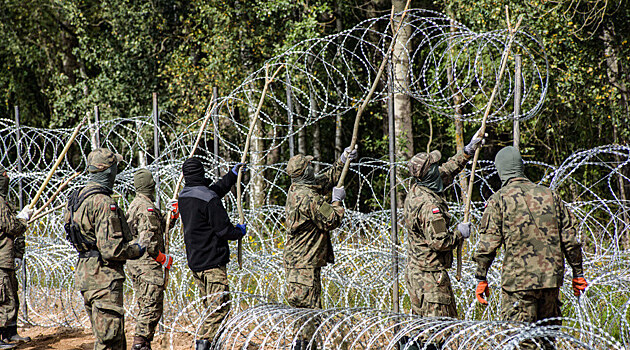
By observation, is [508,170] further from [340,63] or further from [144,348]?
[340,63]

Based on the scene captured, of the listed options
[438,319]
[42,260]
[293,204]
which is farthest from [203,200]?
[42,260]

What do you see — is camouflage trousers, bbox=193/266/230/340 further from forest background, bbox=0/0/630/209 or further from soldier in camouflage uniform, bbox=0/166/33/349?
forest background, bbox=0/0/630/209

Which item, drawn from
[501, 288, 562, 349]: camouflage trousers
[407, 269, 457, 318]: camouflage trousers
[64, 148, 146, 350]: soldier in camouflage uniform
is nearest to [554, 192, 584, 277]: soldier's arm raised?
[501, 288, 562, 349]: camouflage trousers

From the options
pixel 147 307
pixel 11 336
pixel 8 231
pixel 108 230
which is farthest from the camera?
pixel 11 336

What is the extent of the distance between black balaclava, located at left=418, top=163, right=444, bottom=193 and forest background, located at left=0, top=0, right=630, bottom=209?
552cm

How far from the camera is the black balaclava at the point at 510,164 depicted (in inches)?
206

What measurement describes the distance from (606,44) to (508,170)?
8267 millimetres

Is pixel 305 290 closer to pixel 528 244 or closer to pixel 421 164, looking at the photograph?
pixel 421 164

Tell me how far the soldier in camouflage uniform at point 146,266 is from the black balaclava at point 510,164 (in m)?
3.66

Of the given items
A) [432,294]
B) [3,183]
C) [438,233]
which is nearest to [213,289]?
[432,294]

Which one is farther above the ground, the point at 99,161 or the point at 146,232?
the point at 99,161

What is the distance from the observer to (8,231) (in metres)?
7.58

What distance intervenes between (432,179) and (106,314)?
9.98ft

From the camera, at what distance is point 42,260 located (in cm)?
919
